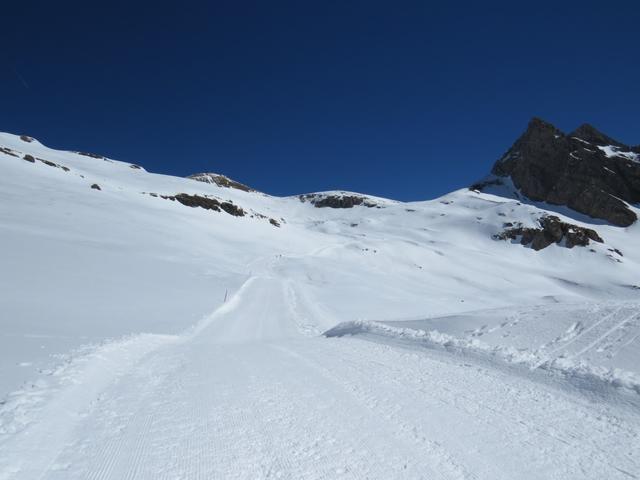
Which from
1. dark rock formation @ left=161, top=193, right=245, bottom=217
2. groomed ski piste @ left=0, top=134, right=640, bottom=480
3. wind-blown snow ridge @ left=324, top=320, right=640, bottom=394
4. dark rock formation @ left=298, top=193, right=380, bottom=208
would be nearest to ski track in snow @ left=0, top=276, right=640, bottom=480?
groomed ski piste @ left=0, top=134, right=640, bottom=480

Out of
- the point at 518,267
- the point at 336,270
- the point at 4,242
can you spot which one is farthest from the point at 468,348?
the point at 518,267

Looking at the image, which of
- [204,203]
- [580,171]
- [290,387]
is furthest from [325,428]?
[580,171]

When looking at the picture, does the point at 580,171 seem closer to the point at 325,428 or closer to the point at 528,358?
the point at 528,358

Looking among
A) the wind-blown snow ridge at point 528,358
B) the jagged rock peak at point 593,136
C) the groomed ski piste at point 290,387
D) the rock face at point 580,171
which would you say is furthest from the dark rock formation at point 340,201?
the wind-blown snow ridge at point 528,358

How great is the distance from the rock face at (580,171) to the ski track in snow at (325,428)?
129935 millimetres

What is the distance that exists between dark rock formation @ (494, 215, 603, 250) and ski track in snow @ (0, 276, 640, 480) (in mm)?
89643

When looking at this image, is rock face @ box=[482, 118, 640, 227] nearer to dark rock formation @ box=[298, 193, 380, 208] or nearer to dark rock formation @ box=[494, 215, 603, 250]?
dark rock formation @ box=[494, 215, 603, 250]

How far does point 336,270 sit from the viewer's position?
3866 cm

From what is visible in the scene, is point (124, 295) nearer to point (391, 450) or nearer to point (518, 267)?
point (391, 450)

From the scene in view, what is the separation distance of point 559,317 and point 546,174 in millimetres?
143149

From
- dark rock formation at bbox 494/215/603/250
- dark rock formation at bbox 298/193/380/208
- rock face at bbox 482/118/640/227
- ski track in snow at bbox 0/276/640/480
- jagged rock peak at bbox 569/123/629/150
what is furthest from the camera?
dark rock formation at bbox 298/193/380/208

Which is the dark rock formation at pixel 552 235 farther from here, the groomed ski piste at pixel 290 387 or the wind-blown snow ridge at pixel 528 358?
the wind-blown snow ridge at pixel 528 358

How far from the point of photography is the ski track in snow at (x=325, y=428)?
142 inches

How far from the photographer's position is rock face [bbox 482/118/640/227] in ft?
366
